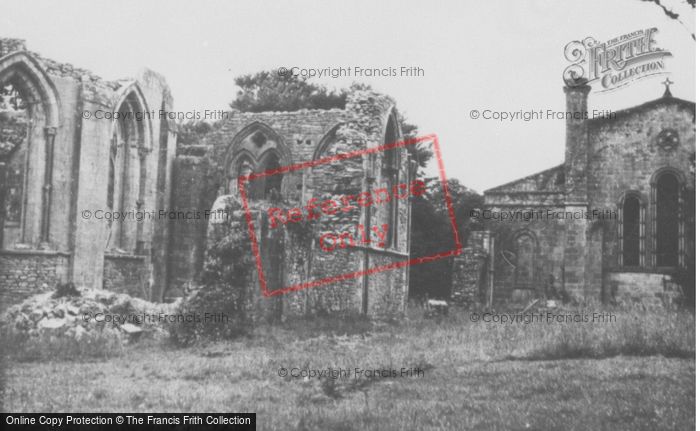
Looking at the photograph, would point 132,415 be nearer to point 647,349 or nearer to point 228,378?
point 228,378

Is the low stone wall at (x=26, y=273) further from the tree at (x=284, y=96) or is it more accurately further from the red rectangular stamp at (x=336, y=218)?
the tree at (x=284, y=96)

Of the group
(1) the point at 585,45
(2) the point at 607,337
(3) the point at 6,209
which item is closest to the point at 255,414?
(2) the point at 607,337

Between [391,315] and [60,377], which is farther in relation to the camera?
[391,315]

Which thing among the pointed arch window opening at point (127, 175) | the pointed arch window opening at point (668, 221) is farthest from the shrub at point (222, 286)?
the pointed arch window opening at point (668, 221)

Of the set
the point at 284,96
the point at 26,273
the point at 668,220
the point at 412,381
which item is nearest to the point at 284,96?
the point at 284,96

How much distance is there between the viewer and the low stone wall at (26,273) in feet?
54.9

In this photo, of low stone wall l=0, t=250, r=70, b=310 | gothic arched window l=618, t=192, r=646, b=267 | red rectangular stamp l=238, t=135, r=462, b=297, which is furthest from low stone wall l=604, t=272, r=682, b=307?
low stone wall l=0, t=250, r=70, b=310

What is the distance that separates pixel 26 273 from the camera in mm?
16891

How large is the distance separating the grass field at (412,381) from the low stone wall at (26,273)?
5.87 metres

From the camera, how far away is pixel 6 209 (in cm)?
1748

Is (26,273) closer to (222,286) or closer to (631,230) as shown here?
(222,286)

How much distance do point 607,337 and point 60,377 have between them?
7.31 meters

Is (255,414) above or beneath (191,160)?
beneath

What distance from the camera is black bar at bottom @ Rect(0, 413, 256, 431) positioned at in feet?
23.1
